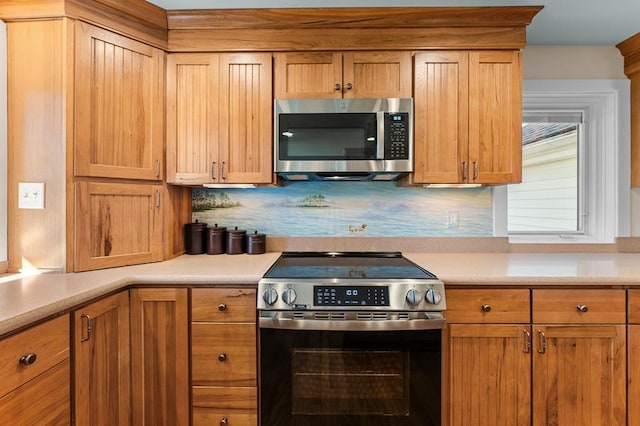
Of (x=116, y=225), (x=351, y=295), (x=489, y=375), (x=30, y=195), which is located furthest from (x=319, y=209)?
(x=30, y=195)

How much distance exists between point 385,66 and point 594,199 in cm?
168

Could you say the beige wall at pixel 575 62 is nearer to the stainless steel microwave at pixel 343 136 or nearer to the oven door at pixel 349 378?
the stainless steel microwave at pixel 343 136

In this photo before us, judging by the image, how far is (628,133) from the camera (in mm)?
2334

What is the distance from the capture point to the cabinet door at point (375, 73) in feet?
6.52

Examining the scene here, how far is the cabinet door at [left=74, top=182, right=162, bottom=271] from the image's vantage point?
1692mm

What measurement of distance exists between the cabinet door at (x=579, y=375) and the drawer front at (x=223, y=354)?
1.27 m

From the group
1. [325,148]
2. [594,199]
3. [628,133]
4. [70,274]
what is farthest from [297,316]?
[628,133]

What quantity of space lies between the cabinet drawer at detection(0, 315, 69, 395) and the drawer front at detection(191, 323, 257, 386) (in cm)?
51

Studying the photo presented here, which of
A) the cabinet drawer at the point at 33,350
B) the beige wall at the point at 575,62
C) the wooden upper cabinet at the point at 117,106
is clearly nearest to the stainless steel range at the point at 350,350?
the cabinet drawer at the point at 33,350

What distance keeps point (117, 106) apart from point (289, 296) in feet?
4.15

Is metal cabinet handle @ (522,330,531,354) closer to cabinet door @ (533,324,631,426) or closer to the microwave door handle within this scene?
cabinet door @ (533,324,631,426)

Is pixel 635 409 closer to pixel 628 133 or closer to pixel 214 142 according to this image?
pixel 628 133

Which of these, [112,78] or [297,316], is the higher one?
[112,78]

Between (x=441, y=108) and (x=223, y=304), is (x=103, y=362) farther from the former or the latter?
(x=441, y=108)
